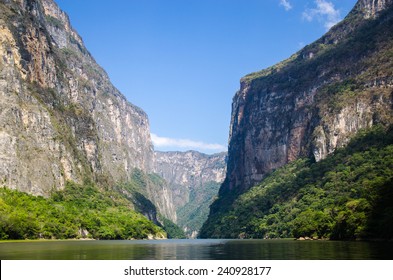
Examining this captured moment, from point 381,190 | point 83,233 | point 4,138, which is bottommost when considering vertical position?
point 83,233

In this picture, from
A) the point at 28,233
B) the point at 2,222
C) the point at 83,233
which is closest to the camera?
the point at 2,222
